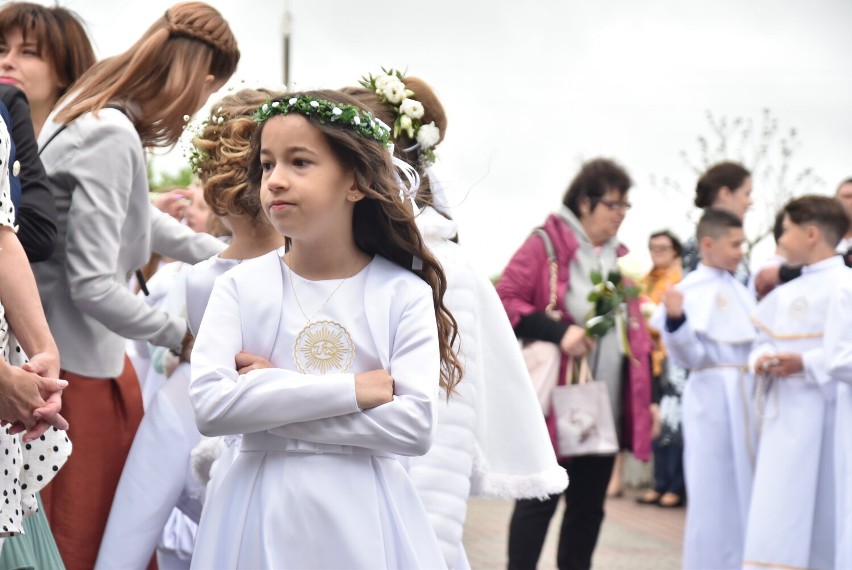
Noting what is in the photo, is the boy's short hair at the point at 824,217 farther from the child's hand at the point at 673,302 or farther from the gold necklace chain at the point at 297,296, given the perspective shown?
the gold necklace chain at the point at 297,296

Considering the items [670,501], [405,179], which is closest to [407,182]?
[405,179]

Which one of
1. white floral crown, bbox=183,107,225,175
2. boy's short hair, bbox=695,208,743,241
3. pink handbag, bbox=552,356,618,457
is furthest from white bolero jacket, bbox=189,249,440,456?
boy's short hair, bbox=695,208,743,241

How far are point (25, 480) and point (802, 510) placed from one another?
5.39 meters

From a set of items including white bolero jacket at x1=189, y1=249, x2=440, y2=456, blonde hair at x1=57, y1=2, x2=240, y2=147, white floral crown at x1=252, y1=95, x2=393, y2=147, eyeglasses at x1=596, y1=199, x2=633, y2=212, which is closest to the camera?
white bolero jacket at x1=189, y1=249, x2=440, y2=456

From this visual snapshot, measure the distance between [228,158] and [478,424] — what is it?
118cm

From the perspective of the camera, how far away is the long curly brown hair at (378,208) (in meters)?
3.31

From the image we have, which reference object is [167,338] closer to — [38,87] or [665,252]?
[38,87]

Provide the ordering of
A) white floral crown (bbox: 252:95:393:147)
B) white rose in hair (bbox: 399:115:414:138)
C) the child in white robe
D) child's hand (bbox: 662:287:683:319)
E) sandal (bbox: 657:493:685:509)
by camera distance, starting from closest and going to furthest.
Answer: white floral crown (bbox: 252:95:393:147)
white rose in hair (bbox: 399:115:414:138)
the child in white robe
child's hand (bbox: 662:287:683:319)
sandal (bbox: 657:493:685:509)

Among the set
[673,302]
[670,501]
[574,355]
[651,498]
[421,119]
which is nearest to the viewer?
[421,119]

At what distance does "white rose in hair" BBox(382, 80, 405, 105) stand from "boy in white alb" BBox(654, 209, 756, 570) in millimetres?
4040

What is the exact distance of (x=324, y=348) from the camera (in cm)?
320

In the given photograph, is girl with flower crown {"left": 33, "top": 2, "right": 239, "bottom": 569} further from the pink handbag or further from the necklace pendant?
the pink handbag

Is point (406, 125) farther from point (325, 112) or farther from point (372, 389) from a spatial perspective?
point (372, 389)

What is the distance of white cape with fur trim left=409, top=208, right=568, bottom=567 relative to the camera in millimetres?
3977
